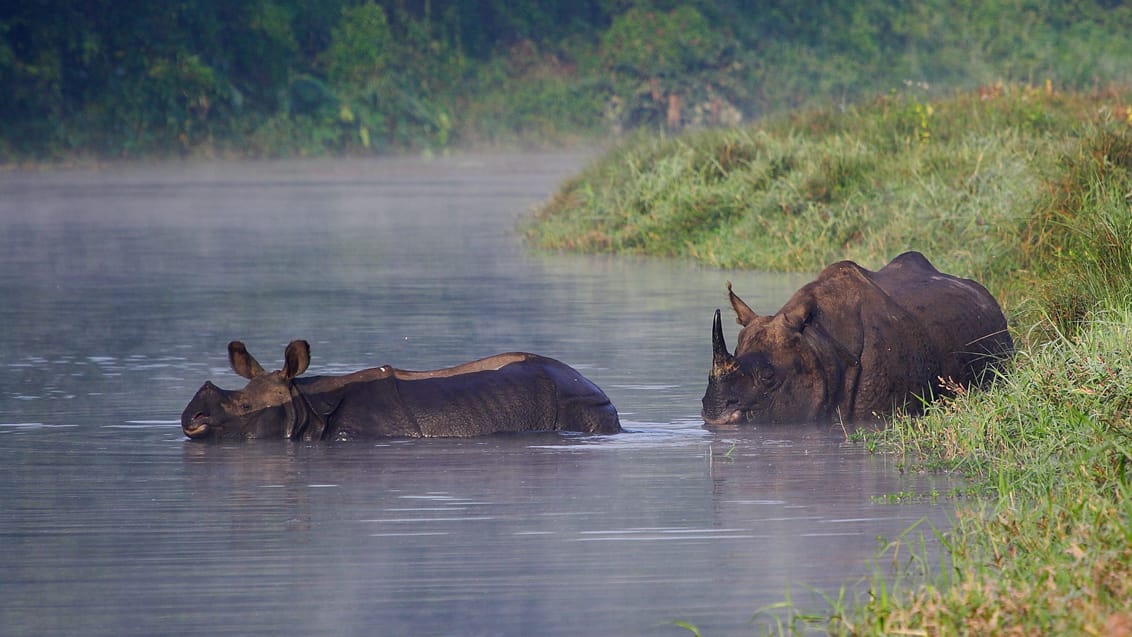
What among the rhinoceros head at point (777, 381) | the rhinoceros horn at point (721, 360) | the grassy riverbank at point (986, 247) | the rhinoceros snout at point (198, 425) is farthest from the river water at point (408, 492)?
the grassy riverbank at point (986, 247)

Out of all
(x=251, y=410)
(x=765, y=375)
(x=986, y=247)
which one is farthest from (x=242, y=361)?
(x=986, y=247)

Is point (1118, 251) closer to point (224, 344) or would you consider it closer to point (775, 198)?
point (224, 344)

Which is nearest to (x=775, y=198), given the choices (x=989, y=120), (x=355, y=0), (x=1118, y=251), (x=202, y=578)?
(x=989, y=120)

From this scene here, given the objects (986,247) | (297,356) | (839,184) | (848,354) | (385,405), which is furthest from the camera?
(839,184)

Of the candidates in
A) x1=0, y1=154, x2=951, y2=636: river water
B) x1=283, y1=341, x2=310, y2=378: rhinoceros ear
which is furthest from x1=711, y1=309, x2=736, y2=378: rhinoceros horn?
x1=283, y1=341, x2=310, y2=378: rhinoceros ear

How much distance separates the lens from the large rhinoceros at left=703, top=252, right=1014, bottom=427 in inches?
454

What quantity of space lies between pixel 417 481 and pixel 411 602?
8.28ft

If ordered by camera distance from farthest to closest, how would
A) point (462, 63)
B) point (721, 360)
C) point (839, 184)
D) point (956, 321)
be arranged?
point (462, 63) → point (839, 184) → point (956, 321) → point (721, 360)

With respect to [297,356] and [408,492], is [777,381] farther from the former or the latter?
[408,492]

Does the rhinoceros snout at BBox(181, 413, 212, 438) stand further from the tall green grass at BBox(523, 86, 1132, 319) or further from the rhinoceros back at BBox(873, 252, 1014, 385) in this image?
the tall green grass at BBox(523, 86, 1132, 319)

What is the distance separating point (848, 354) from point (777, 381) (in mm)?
413

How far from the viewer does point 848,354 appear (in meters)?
11.6

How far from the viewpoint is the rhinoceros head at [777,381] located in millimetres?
11492

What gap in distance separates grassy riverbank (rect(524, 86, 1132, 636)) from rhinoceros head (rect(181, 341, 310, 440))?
9.25 ft
